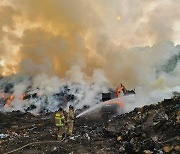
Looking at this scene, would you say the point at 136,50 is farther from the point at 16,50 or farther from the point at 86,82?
the point at 16,50

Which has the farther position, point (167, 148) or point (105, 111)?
point (105, 111)

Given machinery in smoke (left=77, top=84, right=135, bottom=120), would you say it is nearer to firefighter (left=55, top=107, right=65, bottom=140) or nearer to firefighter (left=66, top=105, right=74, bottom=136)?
firefighter (left=66, top=105, right=74, bottom=136)

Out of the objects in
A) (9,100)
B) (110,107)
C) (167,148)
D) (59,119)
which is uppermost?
(9,100)

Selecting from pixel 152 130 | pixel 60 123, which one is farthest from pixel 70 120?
pixel 152 130

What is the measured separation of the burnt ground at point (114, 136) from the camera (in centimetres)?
1166

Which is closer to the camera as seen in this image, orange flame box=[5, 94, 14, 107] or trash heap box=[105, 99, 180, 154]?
trash heap box=[105, 99, 180, 154]

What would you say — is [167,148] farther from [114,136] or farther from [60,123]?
[60,123]

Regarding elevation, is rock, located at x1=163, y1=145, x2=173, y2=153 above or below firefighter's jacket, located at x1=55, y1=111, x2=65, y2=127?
below

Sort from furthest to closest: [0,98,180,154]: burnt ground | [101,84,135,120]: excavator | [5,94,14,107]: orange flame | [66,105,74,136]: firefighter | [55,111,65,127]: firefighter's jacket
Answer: [5,94,14,107]: orange flame → [101,84,135,120]: excavator → [66,105,74,136]: firefighter → [55,111,65,127]: firefighter's jacket → [0,98,180,154]: burnt ground

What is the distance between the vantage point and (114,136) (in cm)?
1423

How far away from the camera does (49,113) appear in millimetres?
20875

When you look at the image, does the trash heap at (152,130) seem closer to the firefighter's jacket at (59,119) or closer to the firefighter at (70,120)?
the firefighter at (70,120)

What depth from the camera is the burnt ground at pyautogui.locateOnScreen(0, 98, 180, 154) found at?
11656 mm

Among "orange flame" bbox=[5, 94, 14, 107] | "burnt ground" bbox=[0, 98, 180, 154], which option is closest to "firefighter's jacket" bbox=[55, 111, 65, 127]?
"burnt ground" bbox=[0, 98, 180, 154]
